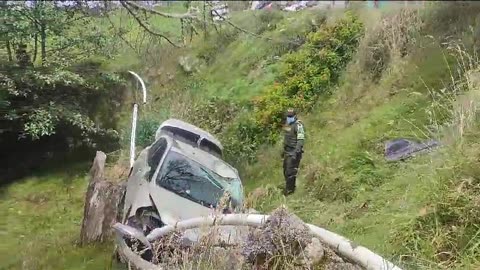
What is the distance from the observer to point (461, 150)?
475cm

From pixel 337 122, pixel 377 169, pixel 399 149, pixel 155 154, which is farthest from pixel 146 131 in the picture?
pixel 399 149

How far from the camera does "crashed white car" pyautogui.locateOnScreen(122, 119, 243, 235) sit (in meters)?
7.18

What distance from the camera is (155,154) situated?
8727mm

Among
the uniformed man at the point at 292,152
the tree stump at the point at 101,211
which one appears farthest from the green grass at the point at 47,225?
Result: the uniformed man at the point at 292,152

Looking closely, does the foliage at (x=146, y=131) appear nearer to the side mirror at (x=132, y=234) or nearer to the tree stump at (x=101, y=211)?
the tree stump at (x=101, y=211)

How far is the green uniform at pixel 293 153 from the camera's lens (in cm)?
978

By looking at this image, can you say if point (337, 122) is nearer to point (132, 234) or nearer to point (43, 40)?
point (43, 40)

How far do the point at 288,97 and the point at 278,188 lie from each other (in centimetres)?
367

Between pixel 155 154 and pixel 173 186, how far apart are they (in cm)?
109

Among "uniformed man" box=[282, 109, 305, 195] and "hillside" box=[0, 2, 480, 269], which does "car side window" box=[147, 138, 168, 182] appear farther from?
"uniformed man" box=[282, 109, 305, 195]

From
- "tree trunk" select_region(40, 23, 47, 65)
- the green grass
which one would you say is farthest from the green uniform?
"tree trunk" select_region(40, 23, 47, 65)

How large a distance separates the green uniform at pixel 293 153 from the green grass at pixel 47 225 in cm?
315

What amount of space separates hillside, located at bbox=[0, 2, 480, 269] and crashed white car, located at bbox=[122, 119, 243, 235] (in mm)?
651

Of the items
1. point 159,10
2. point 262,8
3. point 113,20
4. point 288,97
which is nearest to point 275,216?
point 159,10
